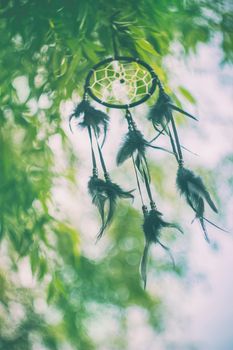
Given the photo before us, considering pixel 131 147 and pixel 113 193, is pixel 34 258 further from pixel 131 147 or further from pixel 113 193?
pixel 131 147

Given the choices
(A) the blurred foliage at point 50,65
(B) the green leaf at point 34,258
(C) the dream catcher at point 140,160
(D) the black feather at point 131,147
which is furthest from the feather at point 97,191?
(B) the green leaf at point 34,258

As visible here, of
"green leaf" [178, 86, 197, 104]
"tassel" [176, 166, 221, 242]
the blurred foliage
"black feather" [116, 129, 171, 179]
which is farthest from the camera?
"green leaf" [178, 86, 197, 104]

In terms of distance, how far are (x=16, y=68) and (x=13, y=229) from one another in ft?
2.57

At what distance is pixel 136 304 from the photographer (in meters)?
3.04

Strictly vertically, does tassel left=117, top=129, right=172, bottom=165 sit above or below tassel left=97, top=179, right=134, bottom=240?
above

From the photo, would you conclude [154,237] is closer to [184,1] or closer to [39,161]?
[39,161]

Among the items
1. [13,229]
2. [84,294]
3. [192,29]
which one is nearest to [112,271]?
[84,294]

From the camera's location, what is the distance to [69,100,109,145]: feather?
144 centimetres

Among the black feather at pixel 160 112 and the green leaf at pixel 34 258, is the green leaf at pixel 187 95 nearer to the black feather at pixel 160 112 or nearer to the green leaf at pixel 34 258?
the black feather at pixel 160 112

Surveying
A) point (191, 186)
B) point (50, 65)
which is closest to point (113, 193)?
point (191, 186)

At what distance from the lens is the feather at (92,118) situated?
56.7 inches

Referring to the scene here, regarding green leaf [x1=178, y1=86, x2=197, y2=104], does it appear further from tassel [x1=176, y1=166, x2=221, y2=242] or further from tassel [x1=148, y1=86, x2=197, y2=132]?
tassel [x1=176, y1=166, x2=221, y2=242]

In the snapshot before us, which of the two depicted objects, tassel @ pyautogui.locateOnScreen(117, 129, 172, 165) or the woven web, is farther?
the woven web

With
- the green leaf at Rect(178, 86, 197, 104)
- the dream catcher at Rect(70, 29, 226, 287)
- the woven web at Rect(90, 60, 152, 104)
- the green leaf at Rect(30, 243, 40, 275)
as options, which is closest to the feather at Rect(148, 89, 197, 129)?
the dream catcher at Rect(70, 29, 226, 287)
